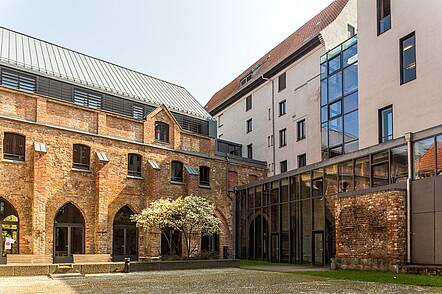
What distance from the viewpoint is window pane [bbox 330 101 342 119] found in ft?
91.6

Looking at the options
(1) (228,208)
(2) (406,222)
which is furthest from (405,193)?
(1) (228,208)

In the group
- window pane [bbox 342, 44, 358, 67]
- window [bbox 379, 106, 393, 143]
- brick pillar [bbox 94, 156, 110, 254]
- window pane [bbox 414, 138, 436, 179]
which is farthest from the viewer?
brick pillar [bbox 94, 156, 110, 254]

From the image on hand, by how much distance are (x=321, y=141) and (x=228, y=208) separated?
26.5 ft

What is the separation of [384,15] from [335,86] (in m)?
5.31

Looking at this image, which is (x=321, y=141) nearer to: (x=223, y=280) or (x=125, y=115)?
(x=125, y=115)

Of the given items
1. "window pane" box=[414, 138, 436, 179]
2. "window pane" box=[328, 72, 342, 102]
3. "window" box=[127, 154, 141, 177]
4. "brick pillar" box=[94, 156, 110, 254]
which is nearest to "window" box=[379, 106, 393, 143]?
"window pane" box=[328, 72, 342, 102]

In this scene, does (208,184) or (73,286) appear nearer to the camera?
(73,286)

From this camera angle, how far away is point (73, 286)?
15.2m

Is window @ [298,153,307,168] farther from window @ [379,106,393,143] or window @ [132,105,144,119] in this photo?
window @ [132,105,144,119]

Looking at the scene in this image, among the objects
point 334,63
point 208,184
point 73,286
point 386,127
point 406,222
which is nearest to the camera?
point 73,286

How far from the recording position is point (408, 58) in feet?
74.2

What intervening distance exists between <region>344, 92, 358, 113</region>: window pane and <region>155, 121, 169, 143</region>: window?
11342 mm

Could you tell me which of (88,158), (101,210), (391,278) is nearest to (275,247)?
(101,210)

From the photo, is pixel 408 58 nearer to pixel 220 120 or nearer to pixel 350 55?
pixel 350 55
